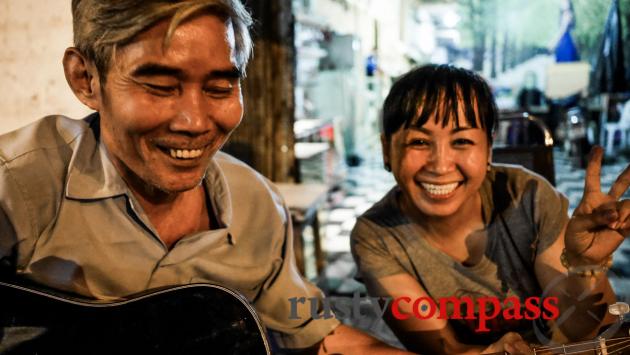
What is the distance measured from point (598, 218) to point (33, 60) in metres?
2.74

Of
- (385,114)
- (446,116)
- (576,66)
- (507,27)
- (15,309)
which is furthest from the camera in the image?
(507,27)

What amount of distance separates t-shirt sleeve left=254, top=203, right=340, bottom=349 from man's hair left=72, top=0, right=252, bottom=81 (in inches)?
30.5

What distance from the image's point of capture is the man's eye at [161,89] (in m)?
1.24

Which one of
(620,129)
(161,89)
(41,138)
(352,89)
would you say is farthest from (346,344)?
(620,129)

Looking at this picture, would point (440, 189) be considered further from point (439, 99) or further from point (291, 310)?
point (291, 310)

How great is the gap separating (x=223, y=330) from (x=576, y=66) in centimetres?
1125

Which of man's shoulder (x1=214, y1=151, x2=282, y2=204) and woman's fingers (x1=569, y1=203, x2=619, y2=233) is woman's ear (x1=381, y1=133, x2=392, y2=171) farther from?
woman's fingers (x1=569, y1=203, x2=619, y2=233)

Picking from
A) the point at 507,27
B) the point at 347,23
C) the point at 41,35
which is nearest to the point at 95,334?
the point at 41,35

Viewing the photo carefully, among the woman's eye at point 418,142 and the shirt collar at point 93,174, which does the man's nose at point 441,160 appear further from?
the shirt collar at point 93,174

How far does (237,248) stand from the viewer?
1667mm

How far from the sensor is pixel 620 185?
1.43 m

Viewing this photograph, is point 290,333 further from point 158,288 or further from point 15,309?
point 15,309

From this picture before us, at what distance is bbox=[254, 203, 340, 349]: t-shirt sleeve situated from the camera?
1.68 m

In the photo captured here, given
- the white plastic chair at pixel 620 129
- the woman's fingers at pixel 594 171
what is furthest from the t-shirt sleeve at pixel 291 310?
the white plastic chair at pixel 620 129
